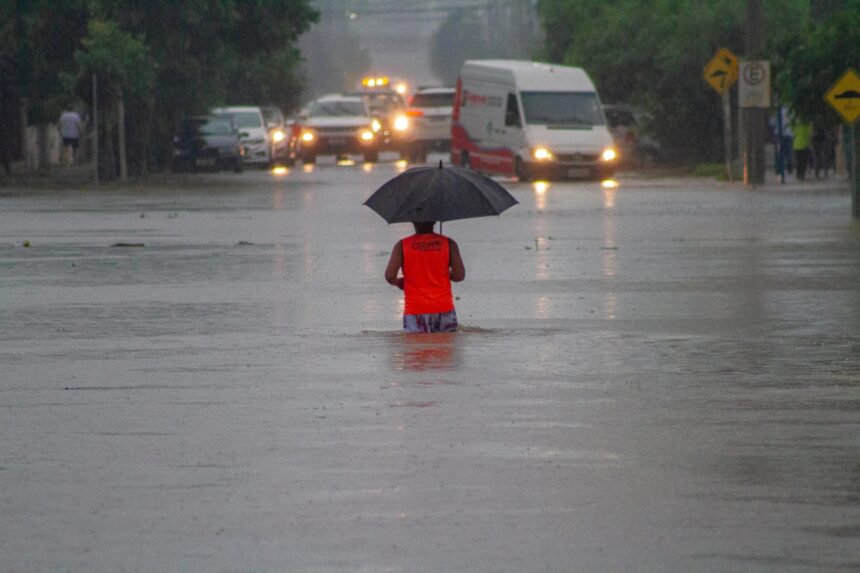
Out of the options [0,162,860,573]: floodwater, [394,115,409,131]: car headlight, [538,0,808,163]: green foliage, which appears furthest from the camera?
[394,115,409,131]: car headlight

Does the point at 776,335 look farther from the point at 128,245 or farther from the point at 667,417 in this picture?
the point at 128,245

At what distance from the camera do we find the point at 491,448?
10.1 m

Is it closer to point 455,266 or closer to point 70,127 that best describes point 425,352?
point 455,266

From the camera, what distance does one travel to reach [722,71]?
45.2 m

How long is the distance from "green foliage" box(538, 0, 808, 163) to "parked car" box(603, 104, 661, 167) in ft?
1.42

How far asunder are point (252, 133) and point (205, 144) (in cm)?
356

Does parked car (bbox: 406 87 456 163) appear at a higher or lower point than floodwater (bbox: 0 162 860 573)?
higher

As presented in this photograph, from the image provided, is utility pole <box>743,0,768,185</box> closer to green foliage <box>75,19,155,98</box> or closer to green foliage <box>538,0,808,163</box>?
green foliage <box>538,0,808,163</box>

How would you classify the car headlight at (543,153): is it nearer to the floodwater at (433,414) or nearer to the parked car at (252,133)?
the parked car at (252,133)

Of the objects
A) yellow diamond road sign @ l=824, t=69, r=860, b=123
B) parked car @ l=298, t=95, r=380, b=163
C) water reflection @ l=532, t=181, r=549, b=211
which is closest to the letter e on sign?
water reflection @ l=532, t=181, r=549, b=211

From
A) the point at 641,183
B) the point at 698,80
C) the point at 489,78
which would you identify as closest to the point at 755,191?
the point at 641,183

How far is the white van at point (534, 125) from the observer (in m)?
48.0

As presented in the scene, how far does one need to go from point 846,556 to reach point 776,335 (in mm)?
7748

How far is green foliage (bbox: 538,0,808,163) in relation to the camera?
56.2 m
